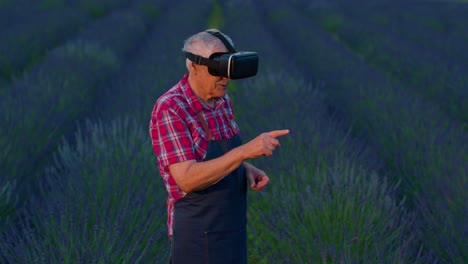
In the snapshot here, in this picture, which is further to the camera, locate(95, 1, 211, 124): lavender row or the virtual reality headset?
locate(95, 1, 211, 124): lavender row

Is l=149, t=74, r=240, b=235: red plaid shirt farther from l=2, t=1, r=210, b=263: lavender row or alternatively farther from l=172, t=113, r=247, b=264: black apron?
l=2, t=1, r=210, b=263: lavender row

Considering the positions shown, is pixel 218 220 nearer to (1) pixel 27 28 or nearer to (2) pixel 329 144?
(2) pixel 329 144

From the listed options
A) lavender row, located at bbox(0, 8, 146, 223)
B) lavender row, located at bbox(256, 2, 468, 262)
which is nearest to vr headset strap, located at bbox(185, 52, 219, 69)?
lavender row, located at bbox(256, 2, 468, 262)

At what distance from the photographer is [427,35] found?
41.9 ft

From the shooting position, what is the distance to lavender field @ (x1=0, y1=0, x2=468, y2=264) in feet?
9.89

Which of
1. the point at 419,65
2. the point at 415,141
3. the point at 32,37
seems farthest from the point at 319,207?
the point at 32,37

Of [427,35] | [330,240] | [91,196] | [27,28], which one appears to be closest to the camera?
[330,240]

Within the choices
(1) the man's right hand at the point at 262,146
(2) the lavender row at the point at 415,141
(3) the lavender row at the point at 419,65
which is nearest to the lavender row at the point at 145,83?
(2) the lavender row at the point at 415,141

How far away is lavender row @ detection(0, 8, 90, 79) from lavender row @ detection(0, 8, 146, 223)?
647 millimetres

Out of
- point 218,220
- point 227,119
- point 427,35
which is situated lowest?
point 427,35

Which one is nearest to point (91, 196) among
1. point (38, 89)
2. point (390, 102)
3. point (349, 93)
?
point (38, 89)

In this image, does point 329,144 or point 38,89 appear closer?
point 329,144

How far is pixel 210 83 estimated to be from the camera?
209cm

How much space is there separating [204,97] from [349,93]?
5.15 metres
